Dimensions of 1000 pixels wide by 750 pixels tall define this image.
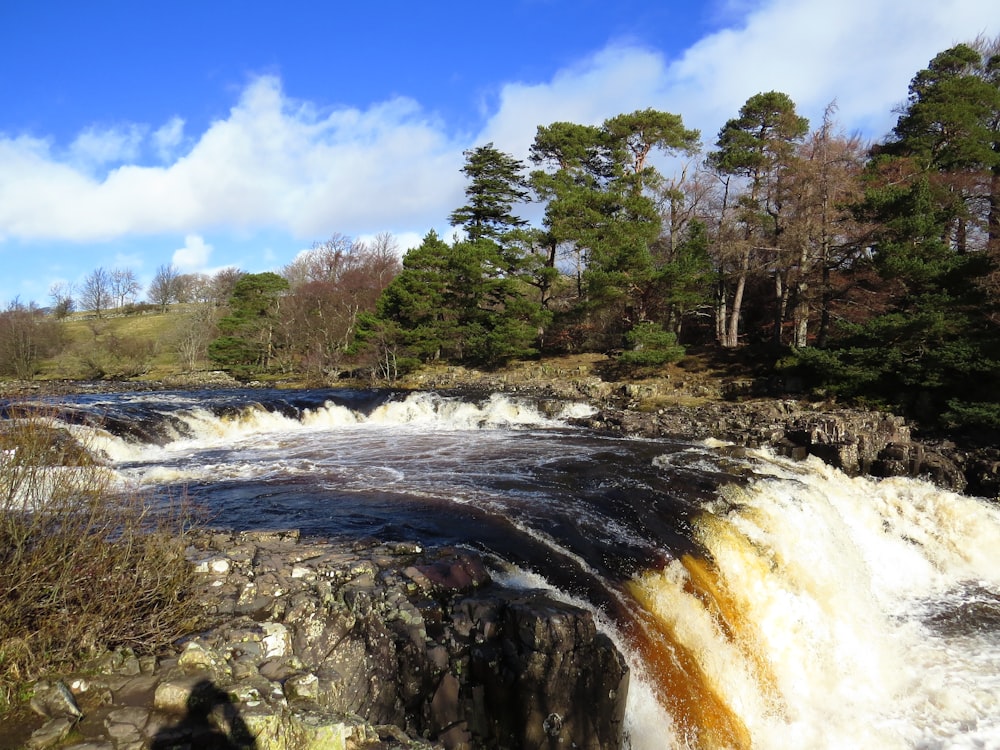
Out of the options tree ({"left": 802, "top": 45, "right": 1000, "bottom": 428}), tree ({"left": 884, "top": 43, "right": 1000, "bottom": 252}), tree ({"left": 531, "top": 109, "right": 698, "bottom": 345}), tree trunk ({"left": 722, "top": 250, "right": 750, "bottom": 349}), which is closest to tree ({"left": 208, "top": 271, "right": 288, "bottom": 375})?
tree ({"left": 531, "top": 109, "right": 698, "bottom": 345})

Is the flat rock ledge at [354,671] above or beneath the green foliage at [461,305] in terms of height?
beneath

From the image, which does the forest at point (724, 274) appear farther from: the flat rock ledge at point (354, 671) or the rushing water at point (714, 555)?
the flat rock ledge at point (354, 671)

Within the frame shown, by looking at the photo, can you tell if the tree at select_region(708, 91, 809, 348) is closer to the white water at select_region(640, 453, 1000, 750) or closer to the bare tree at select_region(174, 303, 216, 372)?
the white water at select_region(640, 453, 1000, 750)

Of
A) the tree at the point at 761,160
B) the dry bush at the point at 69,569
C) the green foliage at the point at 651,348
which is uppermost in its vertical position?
the tree at the point at 761,160

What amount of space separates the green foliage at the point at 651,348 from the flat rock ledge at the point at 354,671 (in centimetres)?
2189

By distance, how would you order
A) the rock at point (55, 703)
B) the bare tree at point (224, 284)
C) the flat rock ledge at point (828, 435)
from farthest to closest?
the bare tree at point (224, 284) < the flat rock ledge at point (828, 435) < the rock at point (55, 703)

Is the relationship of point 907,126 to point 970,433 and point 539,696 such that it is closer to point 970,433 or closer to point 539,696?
point 970,433

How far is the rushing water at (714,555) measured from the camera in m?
6.70

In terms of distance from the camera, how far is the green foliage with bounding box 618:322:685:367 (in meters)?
26.9

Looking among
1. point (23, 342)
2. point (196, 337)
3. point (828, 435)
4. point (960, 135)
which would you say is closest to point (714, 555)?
point (828, 435)

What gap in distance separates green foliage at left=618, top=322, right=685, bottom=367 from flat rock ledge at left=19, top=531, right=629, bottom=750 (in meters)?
21.9

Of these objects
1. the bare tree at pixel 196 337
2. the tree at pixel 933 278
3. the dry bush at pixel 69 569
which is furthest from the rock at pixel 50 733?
the bare tree at pixel 196 337

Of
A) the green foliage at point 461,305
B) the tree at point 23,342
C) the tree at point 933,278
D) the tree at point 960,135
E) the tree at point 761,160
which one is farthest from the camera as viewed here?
the tree at point 23,342

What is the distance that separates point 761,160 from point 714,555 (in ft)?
80.5
